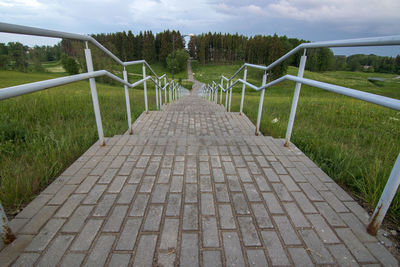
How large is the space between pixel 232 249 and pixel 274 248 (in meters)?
0.26

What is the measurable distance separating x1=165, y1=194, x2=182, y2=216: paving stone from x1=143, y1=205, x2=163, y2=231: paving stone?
0.20 ft

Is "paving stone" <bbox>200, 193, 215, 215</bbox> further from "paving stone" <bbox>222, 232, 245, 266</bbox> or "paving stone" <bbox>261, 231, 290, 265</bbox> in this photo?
"paving stone" <bbox>261, 231, 290, 265</bbox>

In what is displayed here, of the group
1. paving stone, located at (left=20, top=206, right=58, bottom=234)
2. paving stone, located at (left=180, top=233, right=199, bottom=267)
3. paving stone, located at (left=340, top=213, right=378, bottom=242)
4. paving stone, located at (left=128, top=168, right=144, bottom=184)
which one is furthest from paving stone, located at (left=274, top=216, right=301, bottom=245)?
paving stone, located at (left=20, top=206, right=58, bottom=234)

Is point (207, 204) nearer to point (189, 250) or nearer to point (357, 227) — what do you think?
point (189, 250)

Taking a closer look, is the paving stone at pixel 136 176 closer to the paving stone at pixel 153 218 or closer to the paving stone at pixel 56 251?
the paving stone at pixel 153 218

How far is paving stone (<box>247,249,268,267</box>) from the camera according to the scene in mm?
1184

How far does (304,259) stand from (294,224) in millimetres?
271

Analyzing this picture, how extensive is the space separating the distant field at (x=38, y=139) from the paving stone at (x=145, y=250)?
107cm

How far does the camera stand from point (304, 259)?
1222mm

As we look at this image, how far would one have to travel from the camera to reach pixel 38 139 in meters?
2.80

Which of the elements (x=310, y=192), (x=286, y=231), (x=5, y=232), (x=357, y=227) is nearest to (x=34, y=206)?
(x=5, y=232)

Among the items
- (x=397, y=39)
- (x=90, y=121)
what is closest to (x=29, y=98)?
(x=90, y=121)

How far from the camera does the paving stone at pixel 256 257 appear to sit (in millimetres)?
1184

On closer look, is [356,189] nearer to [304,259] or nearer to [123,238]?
[304,259]
